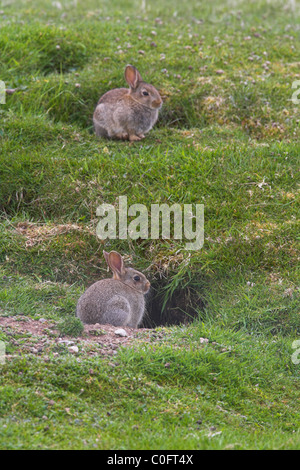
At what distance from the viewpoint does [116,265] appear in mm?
7387

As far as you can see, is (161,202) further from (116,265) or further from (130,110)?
(130,110)

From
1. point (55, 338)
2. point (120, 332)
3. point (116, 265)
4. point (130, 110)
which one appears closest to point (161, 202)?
point (116, 265)

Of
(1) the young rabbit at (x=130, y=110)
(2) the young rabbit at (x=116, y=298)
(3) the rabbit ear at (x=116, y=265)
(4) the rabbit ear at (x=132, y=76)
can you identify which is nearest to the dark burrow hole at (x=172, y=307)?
(2) the young rabbit at (x=116, y=298)

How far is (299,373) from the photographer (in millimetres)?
6305

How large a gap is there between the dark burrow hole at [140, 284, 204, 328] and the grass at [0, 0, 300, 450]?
0.13 feet

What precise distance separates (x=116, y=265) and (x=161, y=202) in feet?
4.42

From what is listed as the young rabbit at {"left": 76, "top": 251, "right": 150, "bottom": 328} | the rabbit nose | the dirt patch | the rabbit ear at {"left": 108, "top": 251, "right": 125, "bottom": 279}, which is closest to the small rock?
the dirt patch

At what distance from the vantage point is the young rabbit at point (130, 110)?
937 cm

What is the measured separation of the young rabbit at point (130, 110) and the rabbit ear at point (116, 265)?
2762mm

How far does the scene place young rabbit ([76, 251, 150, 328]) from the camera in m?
A: 6.87

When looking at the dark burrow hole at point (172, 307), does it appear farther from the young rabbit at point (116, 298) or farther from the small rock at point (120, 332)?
the small rock at point (120, 332)

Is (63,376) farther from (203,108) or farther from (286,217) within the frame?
(203,108)

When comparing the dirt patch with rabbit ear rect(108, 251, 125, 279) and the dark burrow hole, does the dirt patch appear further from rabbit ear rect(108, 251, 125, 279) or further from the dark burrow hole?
the dark burrow hole

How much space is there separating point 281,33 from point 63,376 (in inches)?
355
